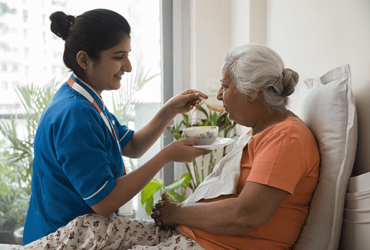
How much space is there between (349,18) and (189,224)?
1.16 meters

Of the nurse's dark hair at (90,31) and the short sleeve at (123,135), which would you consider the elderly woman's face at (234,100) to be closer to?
the nurse's dark hair at (90,31)

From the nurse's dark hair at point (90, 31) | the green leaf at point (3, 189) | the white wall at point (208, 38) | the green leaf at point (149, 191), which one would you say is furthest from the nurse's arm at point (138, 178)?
the green leaf at point (3, 189)

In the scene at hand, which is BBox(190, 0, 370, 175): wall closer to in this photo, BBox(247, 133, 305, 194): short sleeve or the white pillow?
the white pillow

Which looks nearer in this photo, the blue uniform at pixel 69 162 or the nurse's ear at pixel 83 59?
the blue uniform at pixel 69 162

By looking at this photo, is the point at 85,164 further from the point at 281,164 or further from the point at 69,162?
the point at 281,164

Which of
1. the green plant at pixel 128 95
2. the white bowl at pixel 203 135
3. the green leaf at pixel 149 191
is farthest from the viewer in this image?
the green plant at pixel 128 95

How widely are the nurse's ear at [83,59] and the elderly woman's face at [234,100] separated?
0.61m

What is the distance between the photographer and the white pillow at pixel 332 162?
0.92m

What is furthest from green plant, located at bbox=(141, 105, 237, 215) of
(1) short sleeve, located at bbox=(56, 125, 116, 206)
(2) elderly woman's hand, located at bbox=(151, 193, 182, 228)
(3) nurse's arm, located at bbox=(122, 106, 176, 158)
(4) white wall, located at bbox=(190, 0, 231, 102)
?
(1) short sleeve, located at bbox=(56, 125, 116, 206)

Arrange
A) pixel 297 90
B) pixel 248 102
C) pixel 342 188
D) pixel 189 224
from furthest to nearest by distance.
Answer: pixel 297 90 → pixel 248 102 → pixel 189 224 → pixel 342 188

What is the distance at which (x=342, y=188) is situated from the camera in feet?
2.98

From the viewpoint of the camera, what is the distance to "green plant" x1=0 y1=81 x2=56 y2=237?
2.20 metres

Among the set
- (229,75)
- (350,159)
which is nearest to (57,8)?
(229,75)

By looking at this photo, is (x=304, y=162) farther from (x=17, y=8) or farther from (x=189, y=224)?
(x=17, y=8)
